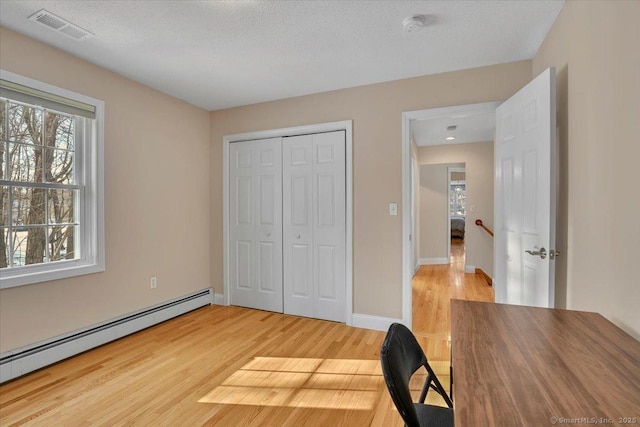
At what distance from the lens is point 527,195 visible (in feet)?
7.07

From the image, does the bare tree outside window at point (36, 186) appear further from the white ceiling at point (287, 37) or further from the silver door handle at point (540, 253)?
the silver door handle at point (540, 253)

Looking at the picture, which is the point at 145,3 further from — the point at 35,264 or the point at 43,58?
the point at 35,264

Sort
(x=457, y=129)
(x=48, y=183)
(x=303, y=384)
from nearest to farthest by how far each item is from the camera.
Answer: (x=303, y=384)
(x=48, y=183)
(x=457, y=129)

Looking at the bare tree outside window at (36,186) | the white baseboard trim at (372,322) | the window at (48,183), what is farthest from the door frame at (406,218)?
the bare tree outside window at (36,186)

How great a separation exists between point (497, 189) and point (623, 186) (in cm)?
137

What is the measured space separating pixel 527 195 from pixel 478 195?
4.01 metres

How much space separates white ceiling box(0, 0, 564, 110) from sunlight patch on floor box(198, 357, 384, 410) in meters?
2.47

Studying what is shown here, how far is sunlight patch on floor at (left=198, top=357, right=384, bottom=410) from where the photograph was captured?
2.00m

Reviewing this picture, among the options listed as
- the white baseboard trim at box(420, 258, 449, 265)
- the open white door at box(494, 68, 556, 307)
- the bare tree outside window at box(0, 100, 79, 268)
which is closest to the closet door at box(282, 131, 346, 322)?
the open white door at box(494, 68, 556, 307)

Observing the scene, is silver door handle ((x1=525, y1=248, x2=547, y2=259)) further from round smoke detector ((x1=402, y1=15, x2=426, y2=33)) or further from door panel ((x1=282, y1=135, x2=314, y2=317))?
door panel ((x1=282, y1=135, x2=314, y2=317))

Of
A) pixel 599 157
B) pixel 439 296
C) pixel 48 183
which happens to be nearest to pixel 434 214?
pixel 439 296

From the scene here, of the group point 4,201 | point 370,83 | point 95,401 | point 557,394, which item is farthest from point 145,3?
point 557,394

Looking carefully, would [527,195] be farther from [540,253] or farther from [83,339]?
[83,339]

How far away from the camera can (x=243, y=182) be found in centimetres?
386
